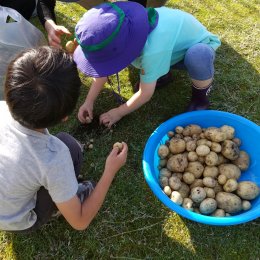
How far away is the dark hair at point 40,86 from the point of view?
0.95 metres

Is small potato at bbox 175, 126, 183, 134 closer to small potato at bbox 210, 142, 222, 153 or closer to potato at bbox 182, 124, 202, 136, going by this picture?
potato at bbox 182, 124, 202, 136

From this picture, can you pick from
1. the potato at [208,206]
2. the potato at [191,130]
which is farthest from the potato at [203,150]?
the potato at [208,206]

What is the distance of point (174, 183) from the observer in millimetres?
1522

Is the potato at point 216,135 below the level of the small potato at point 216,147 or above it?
above

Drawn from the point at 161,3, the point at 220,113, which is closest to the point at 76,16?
the point at 161,3

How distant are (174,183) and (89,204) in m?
0.41

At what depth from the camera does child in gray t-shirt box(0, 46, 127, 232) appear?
964mm

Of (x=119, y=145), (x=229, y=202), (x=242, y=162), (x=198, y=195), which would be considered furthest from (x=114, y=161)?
(x=242, y=162)

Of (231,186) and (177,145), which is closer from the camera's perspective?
(231,186)

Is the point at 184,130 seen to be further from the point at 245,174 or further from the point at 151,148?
the point at 245,174

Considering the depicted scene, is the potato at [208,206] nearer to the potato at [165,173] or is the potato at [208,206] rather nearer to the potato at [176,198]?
the potato at [176,198]

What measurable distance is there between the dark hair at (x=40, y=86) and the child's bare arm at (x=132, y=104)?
67cm

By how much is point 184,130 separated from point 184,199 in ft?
1.12

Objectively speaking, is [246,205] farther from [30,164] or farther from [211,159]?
[30,164]
